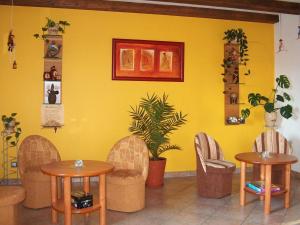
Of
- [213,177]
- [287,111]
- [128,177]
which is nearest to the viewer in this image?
[128,177]

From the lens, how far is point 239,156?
15.5ft

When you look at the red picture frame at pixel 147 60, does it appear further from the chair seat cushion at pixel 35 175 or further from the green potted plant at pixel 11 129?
the chair seat cushion at pixel 35 175

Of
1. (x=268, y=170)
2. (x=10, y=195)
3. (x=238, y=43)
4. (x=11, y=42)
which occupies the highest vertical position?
(x=238, y=43)

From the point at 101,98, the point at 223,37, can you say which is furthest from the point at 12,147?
the point at 223,37

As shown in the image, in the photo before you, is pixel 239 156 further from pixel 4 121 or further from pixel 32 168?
pixel 4 121

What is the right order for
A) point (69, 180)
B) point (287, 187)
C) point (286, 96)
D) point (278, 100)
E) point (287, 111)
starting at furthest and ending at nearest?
point (278, 100) < point (286, 96) < point (287, 111) < point (287, 187) < point (69, 180)

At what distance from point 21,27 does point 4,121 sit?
1495mm

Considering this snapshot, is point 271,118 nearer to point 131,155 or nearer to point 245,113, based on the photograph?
point 245,113

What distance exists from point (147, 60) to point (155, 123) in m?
1.19

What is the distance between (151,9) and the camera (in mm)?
5871

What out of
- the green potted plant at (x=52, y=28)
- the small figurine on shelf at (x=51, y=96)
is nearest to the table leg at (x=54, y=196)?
the small figurine on shelf at (x=51, y=96)

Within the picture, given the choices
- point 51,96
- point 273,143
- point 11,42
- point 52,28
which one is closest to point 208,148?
point 273,143

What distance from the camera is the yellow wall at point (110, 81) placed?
18.2 feet

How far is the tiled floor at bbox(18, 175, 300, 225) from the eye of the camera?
3.98 m
